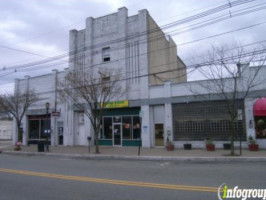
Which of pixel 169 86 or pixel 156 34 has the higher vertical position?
pixel 156 34

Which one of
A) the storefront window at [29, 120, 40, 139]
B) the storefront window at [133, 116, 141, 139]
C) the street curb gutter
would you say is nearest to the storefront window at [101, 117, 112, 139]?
the storefront window at [133, 116, 141, 139]

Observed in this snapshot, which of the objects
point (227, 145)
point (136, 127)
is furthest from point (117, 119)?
point (227, 145)

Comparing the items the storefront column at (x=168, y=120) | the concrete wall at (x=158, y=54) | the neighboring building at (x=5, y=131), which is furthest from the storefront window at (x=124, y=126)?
the neighboring building at (x=5, y=131)

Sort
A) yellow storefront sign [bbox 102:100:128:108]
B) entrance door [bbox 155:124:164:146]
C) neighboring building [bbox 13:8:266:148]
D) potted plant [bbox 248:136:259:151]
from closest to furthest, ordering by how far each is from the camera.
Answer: potted plant [bbox 248:136:259:151] → neighboring building [bbox 13:8:266:148] → entrance door [bbox 155:124:164:146] → yellow storefront sign [bbox 102:100:128:108]

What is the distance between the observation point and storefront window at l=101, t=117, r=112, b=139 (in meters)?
25.1

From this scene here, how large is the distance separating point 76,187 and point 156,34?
21.3m

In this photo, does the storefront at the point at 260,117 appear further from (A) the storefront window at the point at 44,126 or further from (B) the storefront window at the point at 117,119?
(A) the storefront window at the point at 44,126

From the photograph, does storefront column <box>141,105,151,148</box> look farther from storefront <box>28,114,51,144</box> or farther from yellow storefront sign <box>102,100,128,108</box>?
storefront <box>28,114,51,144</box>

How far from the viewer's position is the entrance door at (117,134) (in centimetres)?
2439

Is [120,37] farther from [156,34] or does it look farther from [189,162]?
[189,162]

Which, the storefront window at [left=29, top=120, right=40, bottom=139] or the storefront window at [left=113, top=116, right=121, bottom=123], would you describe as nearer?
the storefront window at [left=113, top=116, right=121, bottom=123]

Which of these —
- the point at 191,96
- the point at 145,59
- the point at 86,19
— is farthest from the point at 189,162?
the point at 86,19

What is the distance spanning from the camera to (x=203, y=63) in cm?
1878

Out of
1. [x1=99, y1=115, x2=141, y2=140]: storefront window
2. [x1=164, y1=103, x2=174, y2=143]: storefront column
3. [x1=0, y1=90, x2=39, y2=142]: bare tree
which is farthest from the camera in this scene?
[x1=0, y1=90, x2=39, y2=142]: bare tree
